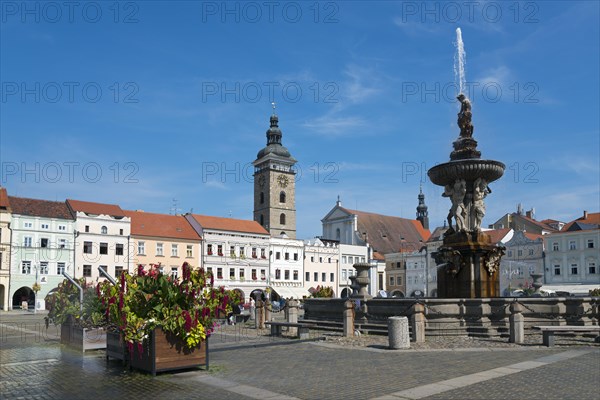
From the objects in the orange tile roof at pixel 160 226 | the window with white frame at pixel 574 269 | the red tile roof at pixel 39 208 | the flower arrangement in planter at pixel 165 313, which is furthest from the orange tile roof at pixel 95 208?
the flower arrangement in planter at pixel 165 313

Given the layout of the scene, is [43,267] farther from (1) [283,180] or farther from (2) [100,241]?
(1) [283,180]

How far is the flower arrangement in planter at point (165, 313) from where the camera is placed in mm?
10102

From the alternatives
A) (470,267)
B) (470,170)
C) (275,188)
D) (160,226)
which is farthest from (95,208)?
(470,267)

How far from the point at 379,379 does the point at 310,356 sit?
3.51 m

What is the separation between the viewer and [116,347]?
11625 millimetres

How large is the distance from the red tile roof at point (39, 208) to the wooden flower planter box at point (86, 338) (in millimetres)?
43147

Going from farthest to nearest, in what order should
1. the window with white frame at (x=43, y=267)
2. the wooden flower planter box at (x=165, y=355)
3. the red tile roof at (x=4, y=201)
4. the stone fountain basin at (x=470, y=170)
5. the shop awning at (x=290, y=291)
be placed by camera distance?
the shop awning at (x=290, y=291), the window with white frame at (x=43, y=267), the red tile roof at (x=4, y=201), the stone fountain basin at (x=470, y=170), the wooden flower planter box at (x=165, y=355)

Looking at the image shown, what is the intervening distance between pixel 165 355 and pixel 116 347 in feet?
6.39

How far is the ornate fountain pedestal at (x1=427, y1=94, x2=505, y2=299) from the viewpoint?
19406 mm

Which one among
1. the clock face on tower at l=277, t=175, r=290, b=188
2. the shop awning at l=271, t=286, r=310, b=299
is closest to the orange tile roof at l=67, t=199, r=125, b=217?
the shop awning at l=271, t=286, r=310, b=299

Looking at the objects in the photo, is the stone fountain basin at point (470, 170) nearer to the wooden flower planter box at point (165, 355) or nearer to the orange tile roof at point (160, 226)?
the wooden flower planter box at point (165, 355)

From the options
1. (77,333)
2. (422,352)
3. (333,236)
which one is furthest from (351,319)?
(333,236)

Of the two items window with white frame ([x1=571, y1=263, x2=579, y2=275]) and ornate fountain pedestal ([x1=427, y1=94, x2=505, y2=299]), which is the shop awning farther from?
ornate fountain pedestal ([x1=427, y1=94, x2=505, y2=299])

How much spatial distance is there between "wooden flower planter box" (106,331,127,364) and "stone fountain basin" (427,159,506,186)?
13.0 m
